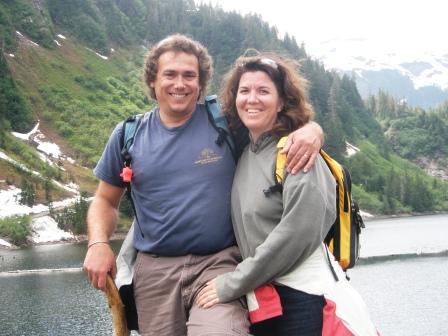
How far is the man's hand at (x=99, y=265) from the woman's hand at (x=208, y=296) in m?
0.83

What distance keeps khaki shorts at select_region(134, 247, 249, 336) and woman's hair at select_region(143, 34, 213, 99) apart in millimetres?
1485

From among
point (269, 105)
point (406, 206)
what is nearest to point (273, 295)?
point (269, 105)

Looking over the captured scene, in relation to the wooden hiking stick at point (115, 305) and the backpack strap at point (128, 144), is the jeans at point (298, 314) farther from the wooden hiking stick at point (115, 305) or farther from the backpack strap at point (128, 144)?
the backpack strap at point (128, 144)

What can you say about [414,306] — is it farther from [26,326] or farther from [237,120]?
[237,120]

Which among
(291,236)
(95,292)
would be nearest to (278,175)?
(291,236)

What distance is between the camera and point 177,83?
4.88 meters

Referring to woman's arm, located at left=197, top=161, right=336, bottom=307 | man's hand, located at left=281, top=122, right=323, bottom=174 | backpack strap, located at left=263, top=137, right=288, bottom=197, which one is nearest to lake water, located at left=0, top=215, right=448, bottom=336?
woman's arm, located at left=197, top=161, right=336, bottom=307

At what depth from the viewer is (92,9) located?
160 m

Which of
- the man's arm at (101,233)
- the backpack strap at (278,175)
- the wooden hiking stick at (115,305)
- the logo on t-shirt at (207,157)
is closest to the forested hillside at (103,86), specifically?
the man's arm at (101,233)

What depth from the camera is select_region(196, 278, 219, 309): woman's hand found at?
435cm

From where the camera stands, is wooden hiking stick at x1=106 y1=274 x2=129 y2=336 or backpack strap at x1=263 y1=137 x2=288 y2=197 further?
wooden hiking stick at x1=106 y1=274 x2=129 y2=336

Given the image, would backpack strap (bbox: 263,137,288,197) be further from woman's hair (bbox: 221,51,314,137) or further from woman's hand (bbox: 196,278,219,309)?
woman's hand (bbox: 196,278,219,309)

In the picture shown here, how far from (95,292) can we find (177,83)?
40184mm

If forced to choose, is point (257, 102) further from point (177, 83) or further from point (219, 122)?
point (177, 83)
